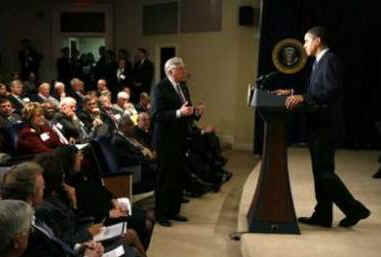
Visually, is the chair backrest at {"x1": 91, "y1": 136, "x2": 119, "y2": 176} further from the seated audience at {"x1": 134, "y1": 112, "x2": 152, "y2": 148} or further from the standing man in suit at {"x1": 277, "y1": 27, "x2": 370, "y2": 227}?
the standing man in suit at {"x1": 277, "y1": 27, "x2": 370, "y2": 227}

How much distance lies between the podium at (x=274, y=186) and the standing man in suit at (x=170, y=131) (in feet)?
2.59

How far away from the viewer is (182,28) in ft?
29.8

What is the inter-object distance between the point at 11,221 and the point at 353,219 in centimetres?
245

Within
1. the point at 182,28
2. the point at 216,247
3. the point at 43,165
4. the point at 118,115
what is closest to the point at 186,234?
the point at 216,247

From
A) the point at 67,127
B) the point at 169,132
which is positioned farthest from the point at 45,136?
the point at 169,132

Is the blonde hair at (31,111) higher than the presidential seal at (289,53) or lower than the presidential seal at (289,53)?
lower

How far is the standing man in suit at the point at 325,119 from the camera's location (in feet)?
10.2

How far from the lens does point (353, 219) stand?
3.34m

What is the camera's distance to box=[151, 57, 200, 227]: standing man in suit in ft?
12.6

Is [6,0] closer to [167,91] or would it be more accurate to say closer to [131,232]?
[167,91]

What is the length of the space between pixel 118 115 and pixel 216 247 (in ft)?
10.6

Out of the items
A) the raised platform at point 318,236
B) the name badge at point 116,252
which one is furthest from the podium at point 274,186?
the name badge at point 116,252

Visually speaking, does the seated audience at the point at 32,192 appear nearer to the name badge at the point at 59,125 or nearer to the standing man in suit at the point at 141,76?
the name badge at the point at 59,125

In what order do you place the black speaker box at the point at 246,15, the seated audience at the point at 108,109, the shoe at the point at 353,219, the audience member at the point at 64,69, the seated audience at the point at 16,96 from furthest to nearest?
the audience member at the point at 64,69 → the black speaker box at the point at 246,15 → the seated audience at the point at 16,96 → the seated audience at the point at 108,109 → the shoe at the point at 353,219
